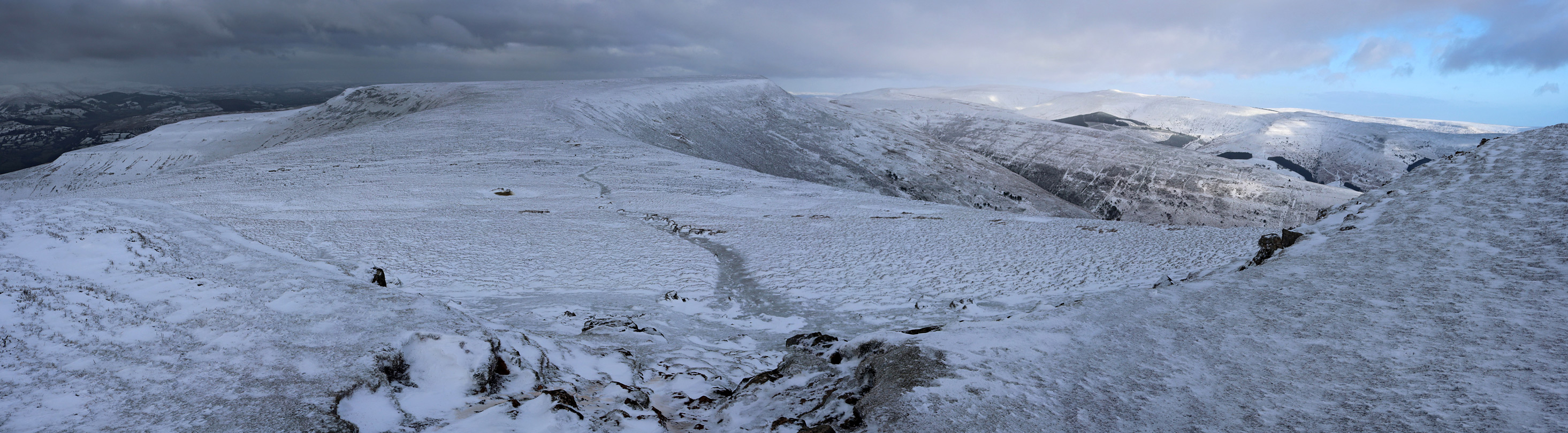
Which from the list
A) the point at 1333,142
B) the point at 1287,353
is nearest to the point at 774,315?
the point at 1287,353

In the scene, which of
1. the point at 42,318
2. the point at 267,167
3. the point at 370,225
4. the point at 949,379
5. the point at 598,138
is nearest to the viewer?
the point at 949,379

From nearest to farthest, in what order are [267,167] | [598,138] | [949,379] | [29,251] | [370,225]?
[949,379] < [29,251] < [370,225] < [267,167] < [598,138]

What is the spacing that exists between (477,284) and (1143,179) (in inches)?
3775

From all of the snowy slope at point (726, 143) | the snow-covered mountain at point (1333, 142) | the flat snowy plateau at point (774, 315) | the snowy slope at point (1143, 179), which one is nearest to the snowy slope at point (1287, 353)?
the flat snowy plateau at point (774, 315)

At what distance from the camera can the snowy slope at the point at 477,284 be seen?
7.89 metres

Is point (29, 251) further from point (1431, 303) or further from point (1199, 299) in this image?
point (1431, 303)

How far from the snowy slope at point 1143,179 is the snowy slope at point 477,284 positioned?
63.9m

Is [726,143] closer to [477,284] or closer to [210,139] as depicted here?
[477,284]

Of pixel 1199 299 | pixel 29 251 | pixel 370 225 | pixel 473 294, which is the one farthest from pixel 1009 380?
pixel 370 225

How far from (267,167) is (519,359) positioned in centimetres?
3826

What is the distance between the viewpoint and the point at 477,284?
17.8m

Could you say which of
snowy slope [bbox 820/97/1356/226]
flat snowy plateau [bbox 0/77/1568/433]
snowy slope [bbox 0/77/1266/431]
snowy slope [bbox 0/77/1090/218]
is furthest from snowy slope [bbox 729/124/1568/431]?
snowy slope [bbox 820/97/1356/226]

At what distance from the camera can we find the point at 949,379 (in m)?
8.11

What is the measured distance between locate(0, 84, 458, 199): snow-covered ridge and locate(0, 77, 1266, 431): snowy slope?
170 feet
